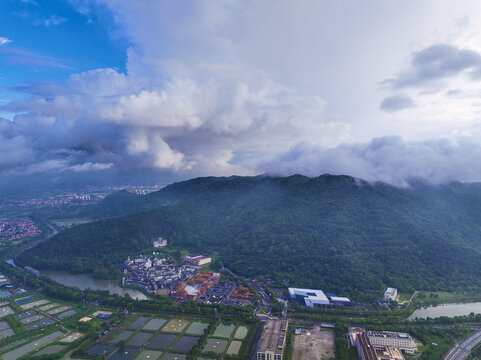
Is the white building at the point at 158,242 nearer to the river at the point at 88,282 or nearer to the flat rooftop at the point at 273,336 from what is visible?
the river at the point at 88,282

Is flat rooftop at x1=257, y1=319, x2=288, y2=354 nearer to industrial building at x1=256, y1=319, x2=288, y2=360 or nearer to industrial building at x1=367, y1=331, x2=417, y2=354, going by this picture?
industrial building at x1=256, y1=319, x2=288, y2=360

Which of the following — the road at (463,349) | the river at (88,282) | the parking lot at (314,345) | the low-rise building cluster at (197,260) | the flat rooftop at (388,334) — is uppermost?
the low-rise building cluster at (197,260)

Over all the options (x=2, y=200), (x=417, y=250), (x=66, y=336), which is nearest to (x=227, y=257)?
(x=66, y=336)

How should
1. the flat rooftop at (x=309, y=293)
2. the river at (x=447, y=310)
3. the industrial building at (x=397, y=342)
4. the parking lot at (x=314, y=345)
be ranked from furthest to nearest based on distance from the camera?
1. the flat rooftop at (x=309, y=293)
2. the river at (x=447, y=310)
3. the industrial building at (x=397, y=342)
4. the parking lot at (x=314, y=345)

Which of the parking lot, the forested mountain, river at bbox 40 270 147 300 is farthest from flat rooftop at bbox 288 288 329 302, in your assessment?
river at bbox 40 270 147 300

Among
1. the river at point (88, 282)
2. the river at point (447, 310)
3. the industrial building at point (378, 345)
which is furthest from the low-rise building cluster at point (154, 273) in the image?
the river at point (447, 310)
